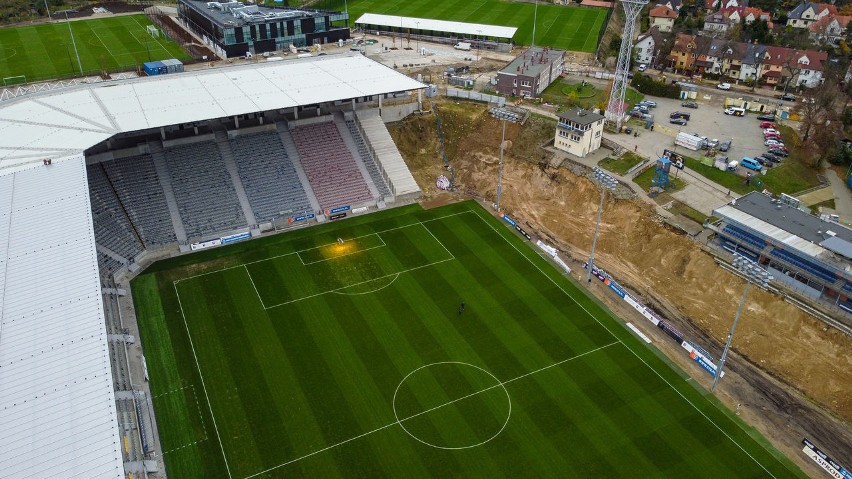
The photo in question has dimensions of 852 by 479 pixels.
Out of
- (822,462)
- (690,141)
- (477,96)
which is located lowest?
(822,462)

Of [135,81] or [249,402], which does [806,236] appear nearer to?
[249,402]

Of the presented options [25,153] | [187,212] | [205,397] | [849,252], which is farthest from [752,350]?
[25,153]

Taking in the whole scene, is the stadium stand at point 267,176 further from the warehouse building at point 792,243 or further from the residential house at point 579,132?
the warehouse building at point 792,243

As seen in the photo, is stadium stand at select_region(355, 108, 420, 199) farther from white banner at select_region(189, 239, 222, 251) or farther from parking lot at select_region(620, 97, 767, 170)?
parking lot at select_region(620, 97, 767, 170)

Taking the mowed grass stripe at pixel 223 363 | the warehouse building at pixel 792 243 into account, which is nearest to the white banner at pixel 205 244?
the mowed grass stripe at pixel 223 363

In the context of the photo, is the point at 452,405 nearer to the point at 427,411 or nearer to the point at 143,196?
the point at 427,411

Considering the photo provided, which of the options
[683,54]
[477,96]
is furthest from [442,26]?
[683,54]
